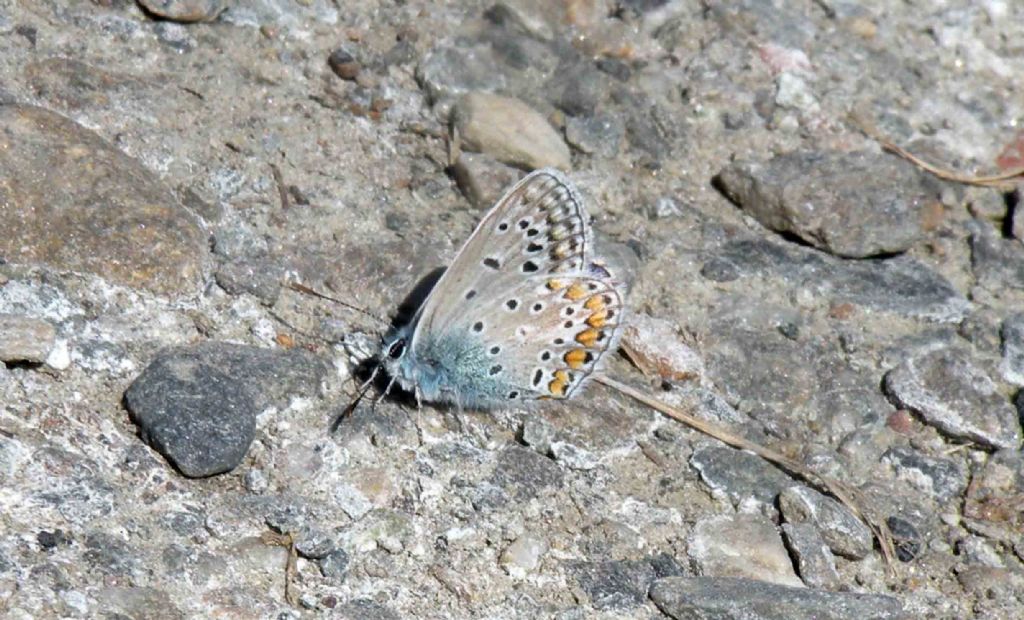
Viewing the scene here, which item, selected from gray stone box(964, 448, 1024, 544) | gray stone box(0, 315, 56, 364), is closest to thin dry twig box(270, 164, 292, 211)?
gray stone box(0, 315, 56, 364)

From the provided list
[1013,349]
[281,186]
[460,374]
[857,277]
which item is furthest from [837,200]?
[281,186]

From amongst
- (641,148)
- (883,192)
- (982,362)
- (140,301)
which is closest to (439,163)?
(641,148)

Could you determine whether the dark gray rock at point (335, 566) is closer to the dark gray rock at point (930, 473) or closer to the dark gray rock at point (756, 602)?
the dark gray rock at point (756, 602)

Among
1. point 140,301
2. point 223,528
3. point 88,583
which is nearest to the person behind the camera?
point 88,583

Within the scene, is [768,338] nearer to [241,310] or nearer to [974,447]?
[974,447]

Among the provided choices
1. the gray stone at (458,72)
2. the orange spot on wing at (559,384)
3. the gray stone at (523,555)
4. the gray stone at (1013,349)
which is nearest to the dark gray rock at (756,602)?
the gray stone at (523,555)

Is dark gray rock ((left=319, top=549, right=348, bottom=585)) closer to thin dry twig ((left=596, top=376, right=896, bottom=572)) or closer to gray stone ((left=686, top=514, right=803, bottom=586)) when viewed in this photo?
gray stone ((left=686, top=514, right=803, bottom=586))
